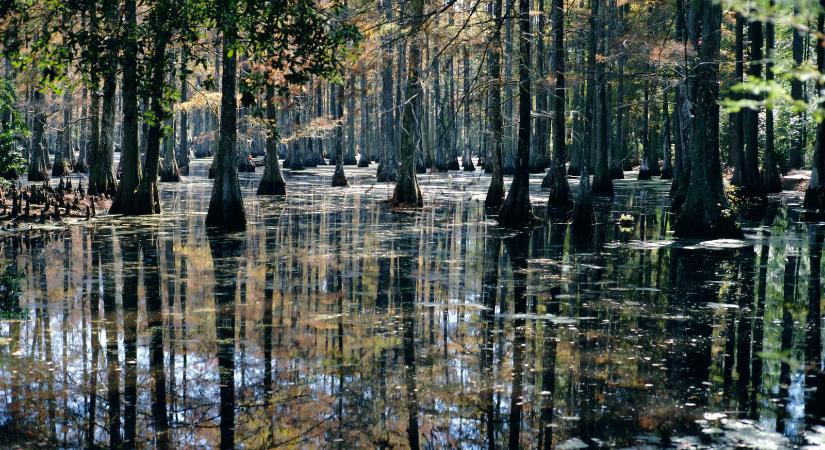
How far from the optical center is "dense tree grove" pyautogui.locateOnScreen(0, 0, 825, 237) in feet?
34.7

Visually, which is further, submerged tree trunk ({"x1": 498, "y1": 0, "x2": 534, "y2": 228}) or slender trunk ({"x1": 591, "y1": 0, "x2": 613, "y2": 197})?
slender trunk ({"x1": 591, "y1": 0, "x2": 613, "y2": 197})

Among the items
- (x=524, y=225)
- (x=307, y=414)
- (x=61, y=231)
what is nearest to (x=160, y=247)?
(x=61, y=231)

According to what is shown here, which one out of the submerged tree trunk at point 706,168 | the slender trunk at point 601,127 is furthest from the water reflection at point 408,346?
the slender trunk at point 601,127

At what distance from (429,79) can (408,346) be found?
3950 millimetres

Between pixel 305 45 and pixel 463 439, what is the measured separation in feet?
19.6

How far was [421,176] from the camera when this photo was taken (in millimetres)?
51188

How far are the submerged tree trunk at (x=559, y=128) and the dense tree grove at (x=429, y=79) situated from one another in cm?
7

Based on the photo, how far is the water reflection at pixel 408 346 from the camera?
22.4 ft

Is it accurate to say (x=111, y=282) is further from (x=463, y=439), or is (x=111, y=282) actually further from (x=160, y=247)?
(x=463, y=439)

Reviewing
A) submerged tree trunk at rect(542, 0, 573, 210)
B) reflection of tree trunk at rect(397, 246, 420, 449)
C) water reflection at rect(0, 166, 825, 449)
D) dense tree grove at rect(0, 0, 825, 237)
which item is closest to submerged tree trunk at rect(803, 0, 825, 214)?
dense tree grove at rect(0, 0, 825, 237)

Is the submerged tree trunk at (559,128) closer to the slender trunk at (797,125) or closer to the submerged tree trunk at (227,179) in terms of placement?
the submerged tree trunk at (227,179)

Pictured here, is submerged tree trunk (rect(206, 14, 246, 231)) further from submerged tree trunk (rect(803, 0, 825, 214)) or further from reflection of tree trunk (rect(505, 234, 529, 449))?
submerged tree trunk (rect(803, 0, 825, 214))

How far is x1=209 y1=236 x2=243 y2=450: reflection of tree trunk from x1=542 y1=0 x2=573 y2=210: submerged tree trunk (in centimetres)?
902

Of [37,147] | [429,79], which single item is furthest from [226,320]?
[37,147]
